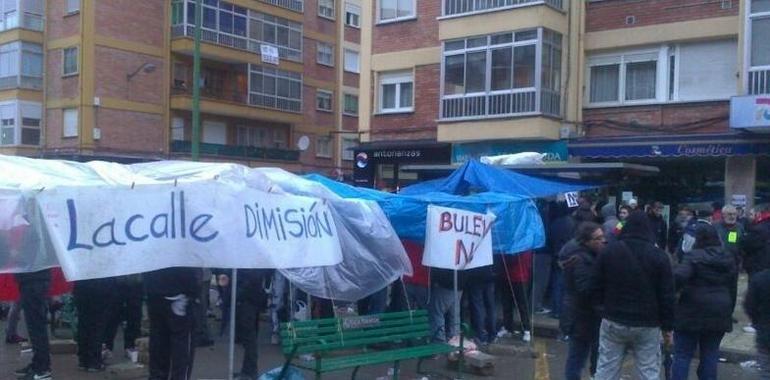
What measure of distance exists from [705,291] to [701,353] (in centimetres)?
66

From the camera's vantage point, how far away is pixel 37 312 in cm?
796

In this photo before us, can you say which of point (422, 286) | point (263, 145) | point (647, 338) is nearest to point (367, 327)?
point (422, 286)

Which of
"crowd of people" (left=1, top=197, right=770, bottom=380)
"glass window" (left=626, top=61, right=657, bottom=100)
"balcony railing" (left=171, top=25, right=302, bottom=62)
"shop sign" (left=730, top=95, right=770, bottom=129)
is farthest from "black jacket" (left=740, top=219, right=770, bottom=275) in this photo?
"balcony railing" (left=171, top=25, right=302, bottom=62)

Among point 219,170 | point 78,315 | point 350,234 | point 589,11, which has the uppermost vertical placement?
point 589,11

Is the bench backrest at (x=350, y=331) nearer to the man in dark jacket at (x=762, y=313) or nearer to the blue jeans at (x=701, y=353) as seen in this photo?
the blue jeans at (x=701, y=353)

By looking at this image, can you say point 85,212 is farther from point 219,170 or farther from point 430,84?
point 430,84

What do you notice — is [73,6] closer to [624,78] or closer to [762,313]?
[624,78]

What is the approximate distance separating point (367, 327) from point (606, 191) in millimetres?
13342

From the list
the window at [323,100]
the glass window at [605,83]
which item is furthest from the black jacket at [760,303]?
the window at [323,100]

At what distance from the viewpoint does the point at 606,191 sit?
2052cm

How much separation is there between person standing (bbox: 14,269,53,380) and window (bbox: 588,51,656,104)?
16.6 meters

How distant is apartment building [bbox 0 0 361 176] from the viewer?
121 feet

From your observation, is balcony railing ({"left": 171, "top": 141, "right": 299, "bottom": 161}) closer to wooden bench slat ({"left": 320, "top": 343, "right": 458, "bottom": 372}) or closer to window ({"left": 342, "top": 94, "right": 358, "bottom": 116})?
window ({"left": 342, "top": 94, "right": 358, "bottom": 116})

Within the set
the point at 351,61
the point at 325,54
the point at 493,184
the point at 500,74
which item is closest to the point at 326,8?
the point at 325,54
